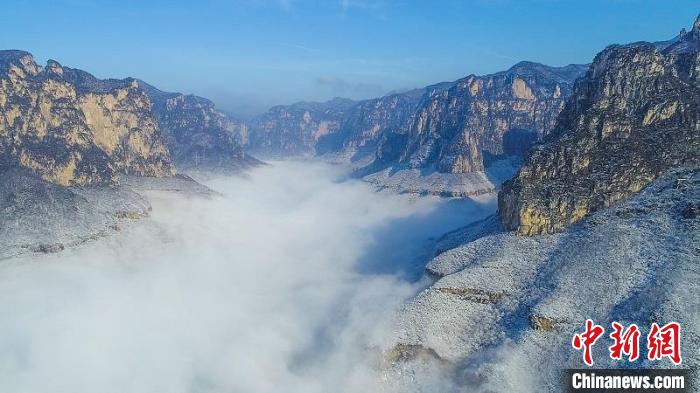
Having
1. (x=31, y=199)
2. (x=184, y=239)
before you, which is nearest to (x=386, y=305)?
(x=184, y=239)

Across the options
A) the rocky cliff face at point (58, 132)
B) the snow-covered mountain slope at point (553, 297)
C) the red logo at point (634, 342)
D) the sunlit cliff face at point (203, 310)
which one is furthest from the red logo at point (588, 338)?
the rocky cliff face at point (58, 132)

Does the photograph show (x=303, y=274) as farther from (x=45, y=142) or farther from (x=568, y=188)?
(x=45, y=142)

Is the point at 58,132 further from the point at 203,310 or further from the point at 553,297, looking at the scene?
Answer: the point at 553,297

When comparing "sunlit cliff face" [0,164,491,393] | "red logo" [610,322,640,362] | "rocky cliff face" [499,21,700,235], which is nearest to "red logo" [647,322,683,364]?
"red logo" [610,322,640,362]

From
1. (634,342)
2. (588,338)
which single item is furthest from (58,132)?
(634,342)

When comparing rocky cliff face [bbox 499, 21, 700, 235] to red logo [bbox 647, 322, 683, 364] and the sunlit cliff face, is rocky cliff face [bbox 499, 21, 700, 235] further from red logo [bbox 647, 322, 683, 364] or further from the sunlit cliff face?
red logo [bbox 647, 322, 683, 364]
